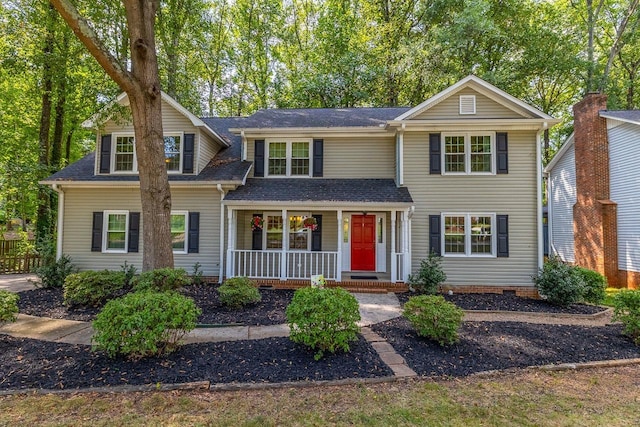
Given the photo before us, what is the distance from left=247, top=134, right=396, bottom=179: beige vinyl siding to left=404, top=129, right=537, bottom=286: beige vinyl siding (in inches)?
44.9

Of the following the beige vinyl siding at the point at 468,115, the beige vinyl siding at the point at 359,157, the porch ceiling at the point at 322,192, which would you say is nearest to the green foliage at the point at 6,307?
the porch ceiling at the point at 322,192

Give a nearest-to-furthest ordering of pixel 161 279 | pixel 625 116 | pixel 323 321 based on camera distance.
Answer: pixel 323 321, pixel 161 279, pixel 625 116

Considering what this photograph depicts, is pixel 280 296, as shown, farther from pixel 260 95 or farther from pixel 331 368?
pixel 260 95

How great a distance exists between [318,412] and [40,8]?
17.7 m

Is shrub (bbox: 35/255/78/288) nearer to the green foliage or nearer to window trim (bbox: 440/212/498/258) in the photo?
the green foliage

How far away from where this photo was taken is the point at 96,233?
10.7m

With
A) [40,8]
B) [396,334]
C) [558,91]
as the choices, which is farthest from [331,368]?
[558,91]

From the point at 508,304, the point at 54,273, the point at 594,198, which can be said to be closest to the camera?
the point at 508,304

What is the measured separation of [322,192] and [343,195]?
2.42 feet

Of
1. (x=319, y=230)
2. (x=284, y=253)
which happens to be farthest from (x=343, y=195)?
(x=284, y=253)

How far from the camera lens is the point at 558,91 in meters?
22.4

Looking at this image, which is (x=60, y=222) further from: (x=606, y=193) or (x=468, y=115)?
(x=606, y=193)

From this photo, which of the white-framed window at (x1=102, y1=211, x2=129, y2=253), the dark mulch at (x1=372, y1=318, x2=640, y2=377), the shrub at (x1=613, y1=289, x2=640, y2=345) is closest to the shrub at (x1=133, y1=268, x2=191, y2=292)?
the dark mulch at (x1=372, y1=318, x2=640, y2=377)

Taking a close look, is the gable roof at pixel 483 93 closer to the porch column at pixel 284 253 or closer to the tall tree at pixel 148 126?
the porch column at pixel 284 253
